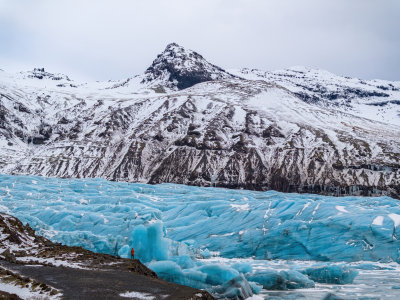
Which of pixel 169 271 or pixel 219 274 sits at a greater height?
pixel 219 274

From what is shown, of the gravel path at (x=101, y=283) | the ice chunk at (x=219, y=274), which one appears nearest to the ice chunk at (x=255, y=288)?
the ice chunk at (x=219, y=274)

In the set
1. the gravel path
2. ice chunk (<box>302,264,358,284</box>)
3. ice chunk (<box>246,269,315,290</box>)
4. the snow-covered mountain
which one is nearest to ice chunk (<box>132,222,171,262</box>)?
the gravel path

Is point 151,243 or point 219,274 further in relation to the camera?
point 151,243

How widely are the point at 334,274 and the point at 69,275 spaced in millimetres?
16016

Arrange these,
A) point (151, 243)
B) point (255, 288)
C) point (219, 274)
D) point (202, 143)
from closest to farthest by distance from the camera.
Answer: point (255, 288) → point (219, 274) → point (151, 243) → point (202, 143)

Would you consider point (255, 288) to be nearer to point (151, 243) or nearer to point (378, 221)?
point (151, 243)

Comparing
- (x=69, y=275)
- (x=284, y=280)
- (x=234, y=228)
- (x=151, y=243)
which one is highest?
(x=234, y=228)

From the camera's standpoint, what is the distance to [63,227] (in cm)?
4088

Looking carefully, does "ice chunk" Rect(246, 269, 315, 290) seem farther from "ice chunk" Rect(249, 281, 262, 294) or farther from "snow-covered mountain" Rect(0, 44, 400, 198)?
"snow-covered mountain" Rect(0, 44, 400, 198)

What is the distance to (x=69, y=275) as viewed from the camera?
20.0 metres

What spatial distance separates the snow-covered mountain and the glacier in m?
62.2

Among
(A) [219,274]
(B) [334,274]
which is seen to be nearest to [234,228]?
(B) [334,274]

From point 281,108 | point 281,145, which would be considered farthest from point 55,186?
point 281,108

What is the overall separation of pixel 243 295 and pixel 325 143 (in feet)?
324
